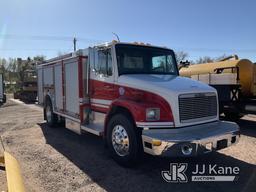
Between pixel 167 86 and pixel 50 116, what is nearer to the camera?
pixel 167 86

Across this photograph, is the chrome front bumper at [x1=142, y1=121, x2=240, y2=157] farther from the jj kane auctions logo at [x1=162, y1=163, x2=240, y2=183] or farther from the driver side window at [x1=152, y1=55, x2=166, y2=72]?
the driver side window at [x1=152, y1=55, x2=166, y2=72]

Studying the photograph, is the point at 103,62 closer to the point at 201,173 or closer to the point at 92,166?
the point at 92,166

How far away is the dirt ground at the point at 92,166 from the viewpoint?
5189 millimetres

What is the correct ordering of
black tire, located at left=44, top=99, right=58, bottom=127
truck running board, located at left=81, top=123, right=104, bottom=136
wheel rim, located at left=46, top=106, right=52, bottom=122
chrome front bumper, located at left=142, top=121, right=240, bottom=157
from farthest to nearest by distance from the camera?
1. wheel rim, located at left=46, top=106, right=52, bottom=122
2. black tire, located at left=44, top=99, right=58, bottom=127
3. truck running board, located at left=81, top=123, right=104, bottom=136
4. chrome front bumper, located at left=142, top=121, right=240, bottom=157

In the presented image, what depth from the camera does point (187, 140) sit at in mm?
5160

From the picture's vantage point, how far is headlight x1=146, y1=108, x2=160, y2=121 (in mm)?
5526

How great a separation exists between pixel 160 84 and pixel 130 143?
1.27m

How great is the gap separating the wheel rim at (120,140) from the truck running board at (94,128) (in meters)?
0.77

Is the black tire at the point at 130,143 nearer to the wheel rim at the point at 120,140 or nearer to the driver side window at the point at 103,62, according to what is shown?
the wheel rim at the point at 120,140

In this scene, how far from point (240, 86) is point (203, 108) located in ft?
19.0

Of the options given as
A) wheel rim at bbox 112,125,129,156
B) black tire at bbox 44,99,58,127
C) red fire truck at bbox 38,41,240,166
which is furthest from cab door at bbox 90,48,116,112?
black tire at bbox 44,99,58,127

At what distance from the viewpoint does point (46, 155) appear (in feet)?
23.7

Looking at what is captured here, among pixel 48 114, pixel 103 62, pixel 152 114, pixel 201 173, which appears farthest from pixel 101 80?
pixel 48 114

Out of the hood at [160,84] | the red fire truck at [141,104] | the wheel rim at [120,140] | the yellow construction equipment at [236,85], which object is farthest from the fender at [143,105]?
the yellow construction equipment at [236,85]
